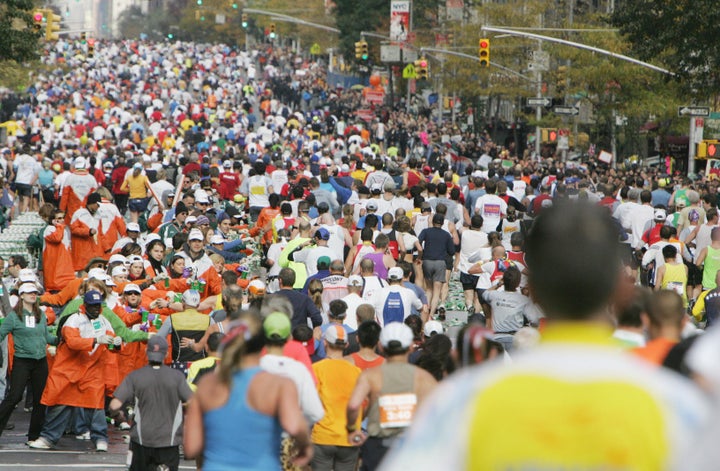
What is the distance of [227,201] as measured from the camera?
1074 inches

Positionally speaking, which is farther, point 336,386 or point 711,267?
point 711,267

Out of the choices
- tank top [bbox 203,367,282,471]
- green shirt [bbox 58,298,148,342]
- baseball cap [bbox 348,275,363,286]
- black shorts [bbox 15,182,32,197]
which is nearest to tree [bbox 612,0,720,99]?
black shorts [bbox 15,182,32,197]

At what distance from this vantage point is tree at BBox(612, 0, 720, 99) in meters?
27.7

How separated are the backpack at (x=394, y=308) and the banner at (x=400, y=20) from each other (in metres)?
50.8

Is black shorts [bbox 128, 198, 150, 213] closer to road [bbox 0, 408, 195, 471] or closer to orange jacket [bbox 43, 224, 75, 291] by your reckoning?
orange jacket [bbox 43, 224, 75, 291]

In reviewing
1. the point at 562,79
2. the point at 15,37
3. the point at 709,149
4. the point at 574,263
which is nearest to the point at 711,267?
the point at 574,263

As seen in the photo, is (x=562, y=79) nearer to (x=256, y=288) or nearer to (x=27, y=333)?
(x=256, y=288)

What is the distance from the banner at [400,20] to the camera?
65.1 meters

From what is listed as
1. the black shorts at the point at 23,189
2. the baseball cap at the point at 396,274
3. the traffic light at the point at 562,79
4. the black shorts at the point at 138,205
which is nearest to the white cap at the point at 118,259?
the baseball cap at the point at 396,274

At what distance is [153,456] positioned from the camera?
10539mm

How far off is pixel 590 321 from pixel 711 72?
27.0m

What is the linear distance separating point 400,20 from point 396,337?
193ft

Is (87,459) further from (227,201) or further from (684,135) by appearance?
(684,135)

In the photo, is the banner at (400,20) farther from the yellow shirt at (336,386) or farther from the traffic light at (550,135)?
the yellow shirt at (336,386)
